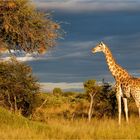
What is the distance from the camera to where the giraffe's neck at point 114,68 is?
79.3ft

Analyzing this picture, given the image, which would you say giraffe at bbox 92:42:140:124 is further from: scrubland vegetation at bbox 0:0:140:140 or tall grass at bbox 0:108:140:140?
tall grass at bbox 0:108:140:140

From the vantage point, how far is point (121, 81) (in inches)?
941

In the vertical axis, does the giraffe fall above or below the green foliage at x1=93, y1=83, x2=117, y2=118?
above

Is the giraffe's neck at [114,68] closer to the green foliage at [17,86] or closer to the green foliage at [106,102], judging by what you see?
the green foliage at [17,86]

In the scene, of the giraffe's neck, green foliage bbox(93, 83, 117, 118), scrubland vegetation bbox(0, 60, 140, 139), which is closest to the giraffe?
the giraffe's neck

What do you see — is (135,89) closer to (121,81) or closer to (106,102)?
(121,81)

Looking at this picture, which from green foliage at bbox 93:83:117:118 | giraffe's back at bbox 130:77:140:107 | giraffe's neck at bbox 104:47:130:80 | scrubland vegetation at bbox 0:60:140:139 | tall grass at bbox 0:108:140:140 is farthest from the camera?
green foliage at bbox 93:83:117:118

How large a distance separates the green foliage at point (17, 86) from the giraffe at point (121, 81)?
447 cm

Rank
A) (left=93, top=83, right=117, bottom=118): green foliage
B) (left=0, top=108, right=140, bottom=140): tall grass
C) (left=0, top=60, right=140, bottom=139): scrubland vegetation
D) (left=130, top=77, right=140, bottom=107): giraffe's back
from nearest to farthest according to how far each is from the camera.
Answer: (left=0, top=108, right=140, bottom=140): tall grass → (left=0, top=60, right=140, bottom=139): scrubland vegetation → (left=130, top=77, right=140, bottom=107): giraffe's back → (left=93, top=83, right=117, bottom=118): green foliage

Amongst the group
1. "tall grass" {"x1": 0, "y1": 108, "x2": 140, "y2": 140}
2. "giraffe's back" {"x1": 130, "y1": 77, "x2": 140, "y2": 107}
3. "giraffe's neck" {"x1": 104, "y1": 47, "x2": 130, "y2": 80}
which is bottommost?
"tall grass" {"x1": 0, "y1": 108, "x2": 140, "y2": 140}

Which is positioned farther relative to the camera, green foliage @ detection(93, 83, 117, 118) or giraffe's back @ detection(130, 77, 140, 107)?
green foliage @ detection(93, 83, 117, 118)

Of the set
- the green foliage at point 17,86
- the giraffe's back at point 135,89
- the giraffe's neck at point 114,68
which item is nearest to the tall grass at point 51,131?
the giraffe's back at point 135,89

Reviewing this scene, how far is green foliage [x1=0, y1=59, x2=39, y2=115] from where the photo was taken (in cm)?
2656

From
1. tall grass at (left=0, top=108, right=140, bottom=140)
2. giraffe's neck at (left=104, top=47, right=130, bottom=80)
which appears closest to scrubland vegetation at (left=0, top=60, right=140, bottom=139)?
tall grass at (left=0, top=108, right=140, bottom=140)
